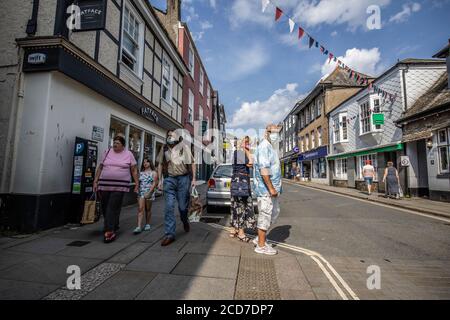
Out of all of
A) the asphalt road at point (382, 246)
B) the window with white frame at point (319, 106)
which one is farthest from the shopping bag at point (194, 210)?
the window with white frame at point (319, 106)

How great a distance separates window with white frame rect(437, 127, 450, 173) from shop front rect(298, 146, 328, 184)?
37.3ft

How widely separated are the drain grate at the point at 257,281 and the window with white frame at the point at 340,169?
17498 millimetres

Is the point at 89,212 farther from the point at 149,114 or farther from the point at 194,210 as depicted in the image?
the point at 149,114

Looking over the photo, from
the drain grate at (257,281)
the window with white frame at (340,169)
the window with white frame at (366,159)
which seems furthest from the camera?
the window with white frame at (340,169)

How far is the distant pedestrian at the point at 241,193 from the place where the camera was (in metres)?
4.18

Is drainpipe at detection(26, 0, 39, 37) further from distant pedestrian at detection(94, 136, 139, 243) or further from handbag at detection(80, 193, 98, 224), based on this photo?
handbag at detection(80, 193, 98, 224)

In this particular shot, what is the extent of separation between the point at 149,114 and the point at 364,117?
13655mm

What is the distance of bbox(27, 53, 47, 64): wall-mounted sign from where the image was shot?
4.59 meters

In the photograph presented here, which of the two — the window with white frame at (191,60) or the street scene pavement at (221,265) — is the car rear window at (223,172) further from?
the window with white frame at (191,60)

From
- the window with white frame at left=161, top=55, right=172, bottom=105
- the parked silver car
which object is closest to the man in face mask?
the parked silver car

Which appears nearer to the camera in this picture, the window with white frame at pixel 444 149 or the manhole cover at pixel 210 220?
the manhole cover at pixel 210 220

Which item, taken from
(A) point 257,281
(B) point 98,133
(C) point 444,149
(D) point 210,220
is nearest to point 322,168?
(C) point 444,149
